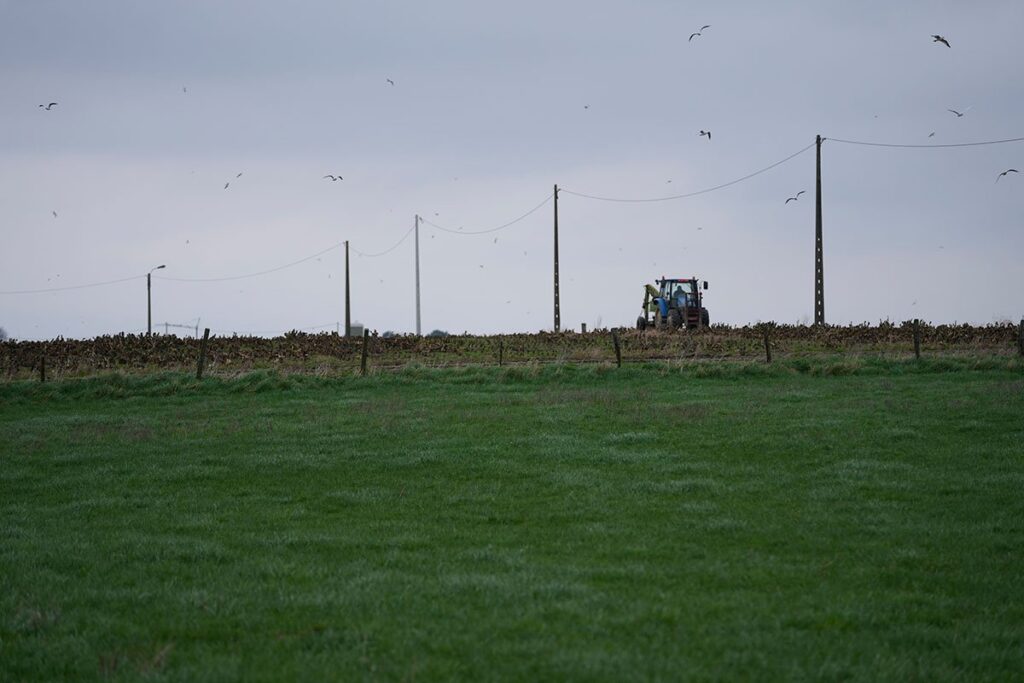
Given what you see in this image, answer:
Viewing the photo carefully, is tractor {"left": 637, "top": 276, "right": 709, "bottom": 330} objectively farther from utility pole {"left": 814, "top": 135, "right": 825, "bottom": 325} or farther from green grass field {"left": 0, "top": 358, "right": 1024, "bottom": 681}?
green grass field {"left": 0, "top": 358, "right": 1024, "bottom": 681}

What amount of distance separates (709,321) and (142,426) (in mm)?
38920

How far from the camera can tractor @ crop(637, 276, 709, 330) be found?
54.5 m

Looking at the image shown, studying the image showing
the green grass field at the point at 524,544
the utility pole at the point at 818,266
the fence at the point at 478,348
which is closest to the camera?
the green grass field at the point at 524,544

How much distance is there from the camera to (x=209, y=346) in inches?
1816

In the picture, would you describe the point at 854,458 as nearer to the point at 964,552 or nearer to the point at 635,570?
the point at 964,552

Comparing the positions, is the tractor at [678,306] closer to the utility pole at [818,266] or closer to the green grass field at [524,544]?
the utility pole at [818,266]

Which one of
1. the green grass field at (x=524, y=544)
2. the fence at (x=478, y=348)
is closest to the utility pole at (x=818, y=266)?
the fence at (x=478, y=348)

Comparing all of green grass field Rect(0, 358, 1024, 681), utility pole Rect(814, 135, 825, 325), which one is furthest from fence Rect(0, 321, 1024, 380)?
green grass field Rect(0, 358, 1024, 681)

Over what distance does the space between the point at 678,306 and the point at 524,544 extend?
44811mm

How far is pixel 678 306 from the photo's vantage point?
54.9 meters

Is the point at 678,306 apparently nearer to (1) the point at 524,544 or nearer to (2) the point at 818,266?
(2) the point at 818,266

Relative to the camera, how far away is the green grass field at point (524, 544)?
7344mm

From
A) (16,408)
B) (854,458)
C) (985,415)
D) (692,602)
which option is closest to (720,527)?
(692,602)

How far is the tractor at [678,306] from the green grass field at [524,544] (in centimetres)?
2981
